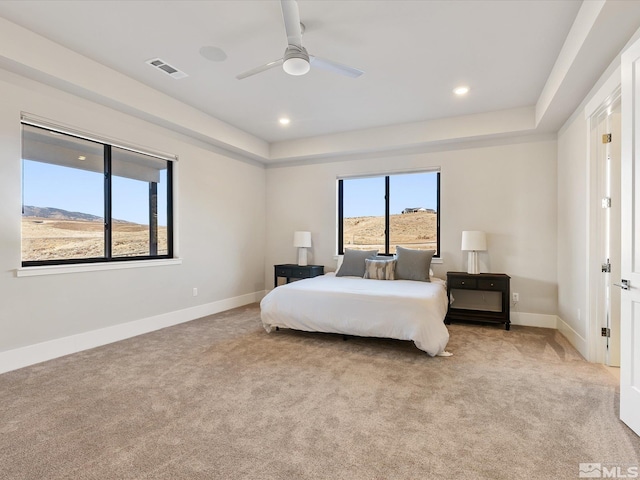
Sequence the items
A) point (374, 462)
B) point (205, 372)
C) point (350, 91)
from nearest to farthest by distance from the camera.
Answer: point (374, 462) → point (205, 372) → point (350, 91)

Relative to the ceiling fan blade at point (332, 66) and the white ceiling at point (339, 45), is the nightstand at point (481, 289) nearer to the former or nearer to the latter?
the white ceiling at point (339, 45)

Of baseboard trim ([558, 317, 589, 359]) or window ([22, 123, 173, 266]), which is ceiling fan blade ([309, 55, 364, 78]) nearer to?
window ([22, 123, 173, 266])

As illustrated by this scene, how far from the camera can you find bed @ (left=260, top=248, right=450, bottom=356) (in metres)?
3.12

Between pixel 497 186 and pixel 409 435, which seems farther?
pixel 497 186

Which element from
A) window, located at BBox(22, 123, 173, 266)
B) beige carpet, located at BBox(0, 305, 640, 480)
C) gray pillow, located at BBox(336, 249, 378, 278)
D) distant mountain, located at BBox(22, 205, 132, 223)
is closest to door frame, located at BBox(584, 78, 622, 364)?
beige carpet, located at BBox(0, 305, 640, 480)

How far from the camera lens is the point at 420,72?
3340 mm

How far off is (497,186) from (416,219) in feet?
4.00

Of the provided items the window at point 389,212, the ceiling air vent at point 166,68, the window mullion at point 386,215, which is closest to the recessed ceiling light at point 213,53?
the ceiling air vent at point 166,68

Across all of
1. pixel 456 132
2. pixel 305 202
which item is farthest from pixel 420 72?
pixel 305 202

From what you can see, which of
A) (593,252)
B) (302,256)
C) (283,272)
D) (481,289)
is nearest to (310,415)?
(593,252)

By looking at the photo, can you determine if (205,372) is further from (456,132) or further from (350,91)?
(456,132)

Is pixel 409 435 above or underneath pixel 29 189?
underneath

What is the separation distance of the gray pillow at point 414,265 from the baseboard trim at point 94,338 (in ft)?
9.27

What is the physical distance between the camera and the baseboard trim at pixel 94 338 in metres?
2.87
